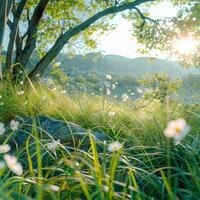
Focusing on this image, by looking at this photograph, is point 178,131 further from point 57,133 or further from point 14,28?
point 14,28

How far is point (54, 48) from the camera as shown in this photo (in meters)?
14.2

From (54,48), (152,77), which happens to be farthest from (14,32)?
(152,77)

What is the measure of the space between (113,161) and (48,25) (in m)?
14.7

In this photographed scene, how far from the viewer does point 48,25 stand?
16719mm

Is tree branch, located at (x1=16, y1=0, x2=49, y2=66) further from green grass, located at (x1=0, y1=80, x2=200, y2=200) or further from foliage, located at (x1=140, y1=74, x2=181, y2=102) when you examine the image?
green grass, located at (x1=0, y1=80, x2=200, y2=200)

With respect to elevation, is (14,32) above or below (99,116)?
above

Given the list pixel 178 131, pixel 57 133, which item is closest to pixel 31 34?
pixel 57 133

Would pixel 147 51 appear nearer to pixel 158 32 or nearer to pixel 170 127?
pixel 158 32

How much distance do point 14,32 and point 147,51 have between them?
564 centimetres

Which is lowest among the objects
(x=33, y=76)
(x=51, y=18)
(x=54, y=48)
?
(x=33, y=76)

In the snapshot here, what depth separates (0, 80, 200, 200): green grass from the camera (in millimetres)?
2309

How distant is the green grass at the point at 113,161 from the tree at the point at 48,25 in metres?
4.90

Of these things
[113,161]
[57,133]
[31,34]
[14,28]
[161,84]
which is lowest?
[161,84]

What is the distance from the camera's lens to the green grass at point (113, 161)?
2.31m
